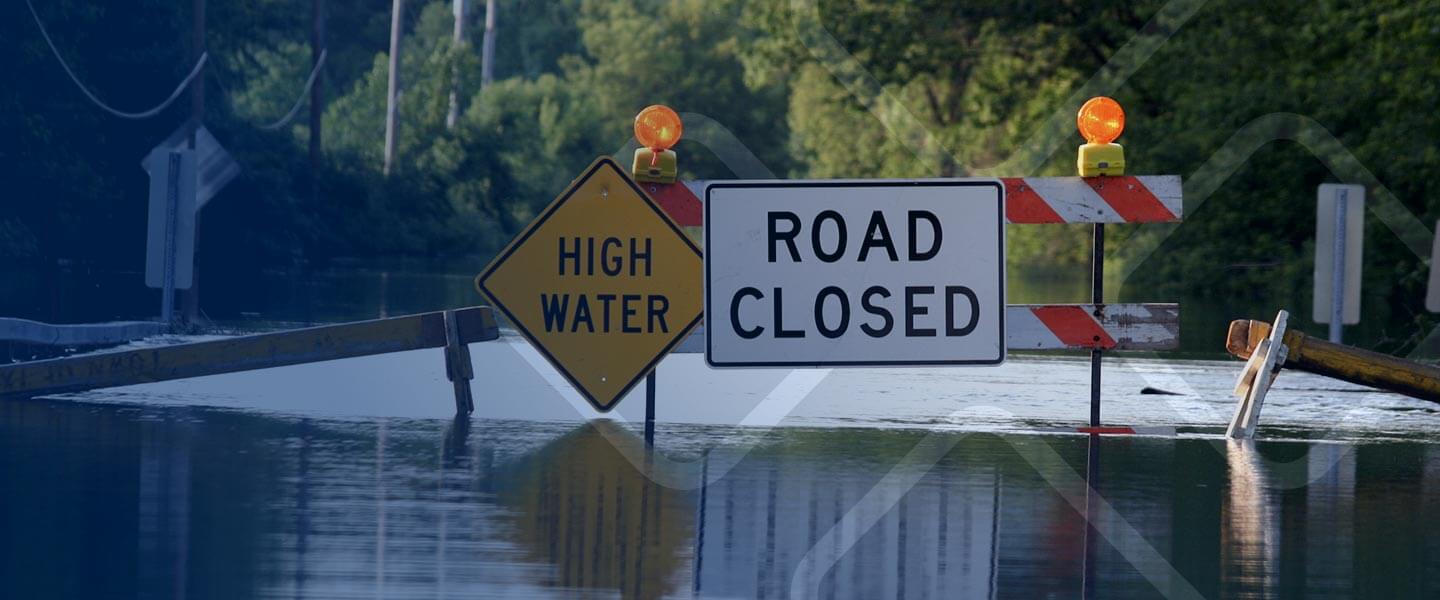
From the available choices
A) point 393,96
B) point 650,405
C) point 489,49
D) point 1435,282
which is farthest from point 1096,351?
point 489,49

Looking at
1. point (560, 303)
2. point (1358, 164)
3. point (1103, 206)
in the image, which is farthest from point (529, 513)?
point (1358, 164)

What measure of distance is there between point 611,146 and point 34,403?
249 feet

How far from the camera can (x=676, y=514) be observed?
26.8ft

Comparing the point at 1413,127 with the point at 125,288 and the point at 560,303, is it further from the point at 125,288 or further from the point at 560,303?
the point at 560,303

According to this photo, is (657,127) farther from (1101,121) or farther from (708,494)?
(708,494)

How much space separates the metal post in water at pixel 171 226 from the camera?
1700 centimetres

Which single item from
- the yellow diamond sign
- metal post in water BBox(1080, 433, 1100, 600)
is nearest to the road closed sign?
the yellow diamond sign

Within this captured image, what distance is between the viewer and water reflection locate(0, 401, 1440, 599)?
22.4 ft

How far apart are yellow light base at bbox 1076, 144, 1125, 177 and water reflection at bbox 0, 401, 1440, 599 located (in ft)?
4.28

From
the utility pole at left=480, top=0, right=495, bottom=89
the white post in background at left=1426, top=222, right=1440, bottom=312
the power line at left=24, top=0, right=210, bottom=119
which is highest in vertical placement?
the utility pole at left=480, top=0, right=495, bottom=89

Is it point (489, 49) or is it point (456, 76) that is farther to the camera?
point (489, 49)

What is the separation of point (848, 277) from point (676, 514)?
233 centimetres

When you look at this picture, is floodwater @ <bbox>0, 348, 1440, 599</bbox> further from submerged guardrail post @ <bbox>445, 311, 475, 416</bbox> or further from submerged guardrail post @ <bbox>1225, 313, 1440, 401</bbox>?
submerged guardrail post @ <bbox>1225, 313, 1440, 401</bbox>

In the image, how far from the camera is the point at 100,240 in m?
36.6
